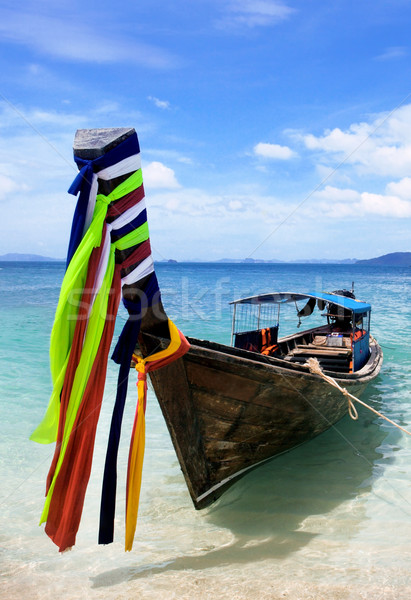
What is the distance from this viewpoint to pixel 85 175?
2938 millimetres

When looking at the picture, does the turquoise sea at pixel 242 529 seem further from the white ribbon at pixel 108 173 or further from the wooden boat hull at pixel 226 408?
the white ribbon at pixel 108 173

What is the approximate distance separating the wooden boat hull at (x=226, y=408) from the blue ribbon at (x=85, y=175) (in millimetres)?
1677

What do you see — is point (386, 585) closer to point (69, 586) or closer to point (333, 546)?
point (333, 546)

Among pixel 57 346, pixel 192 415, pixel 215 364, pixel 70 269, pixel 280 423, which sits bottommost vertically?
pixel 280 423

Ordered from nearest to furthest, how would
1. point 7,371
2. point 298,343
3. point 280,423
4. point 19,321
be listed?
point 280,423
point 298,343
point 7,371
point 19,321

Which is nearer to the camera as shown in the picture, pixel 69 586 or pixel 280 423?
pixel 69 586

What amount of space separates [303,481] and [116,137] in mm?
4815

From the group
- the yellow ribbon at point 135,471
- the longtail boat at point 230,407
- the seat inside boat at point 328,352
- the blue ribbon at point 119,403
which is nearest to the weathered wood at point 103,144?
the blue ribbon at point 119,403

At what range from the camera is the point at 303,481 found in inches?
228

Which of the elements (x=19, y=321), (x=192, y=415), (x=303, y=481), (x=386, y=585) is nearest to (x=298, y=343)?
(x=303, y=481)

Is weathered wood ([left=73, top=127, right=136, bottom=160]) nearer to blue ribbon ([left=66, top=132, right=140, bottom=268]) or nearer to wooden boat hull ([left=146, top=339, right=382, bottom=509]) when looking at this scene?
blue ribbon ([left=66, top=132, right=140, bottom=268])

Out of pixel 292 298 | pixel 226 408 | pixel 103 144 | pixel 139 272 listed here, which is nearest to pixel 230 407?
pixel 226 408

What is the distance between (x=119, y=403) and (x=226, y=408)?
154 centimetres

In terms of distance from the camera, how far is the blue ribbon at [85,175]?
9.62 feet
